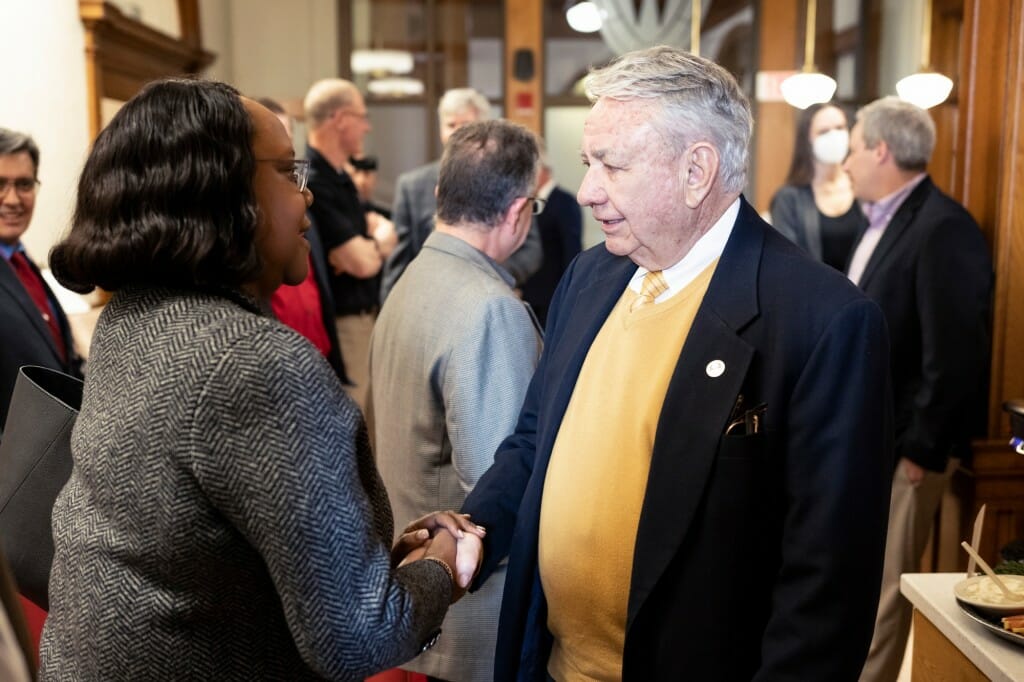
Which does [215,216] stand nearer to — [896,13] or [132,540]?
[132,540]

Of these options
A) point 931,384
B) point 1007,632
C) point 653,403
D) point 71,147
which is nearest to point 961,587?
point 1007,632

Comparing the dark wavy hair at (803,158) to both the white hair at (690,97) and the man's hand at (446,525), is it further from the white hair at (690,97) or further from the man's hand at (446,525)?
the man's hand at (446,525)

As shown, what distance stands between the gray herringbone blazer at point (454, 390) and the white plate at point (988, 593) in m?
0.92

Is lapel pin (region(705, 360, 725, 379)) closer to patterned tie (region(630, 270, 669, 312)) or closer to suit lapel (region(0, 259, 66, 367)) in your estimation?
patterned tie (region(630, 270, 669, 312))

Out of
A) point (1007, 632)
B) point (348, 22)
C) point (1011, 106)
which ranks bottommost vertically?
point (1007, 632)

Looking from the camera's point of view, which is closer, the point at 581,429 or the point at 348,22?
the point at 581,429

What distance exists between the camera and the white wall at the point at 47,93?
4.33m

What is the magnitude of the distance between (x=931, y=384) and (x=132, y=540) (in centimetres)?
254

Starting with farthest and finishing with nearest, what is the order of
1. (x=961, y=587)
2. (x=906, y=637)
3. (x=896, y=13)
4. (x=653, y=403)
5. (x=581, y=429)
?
(x=896, y=13), (x=906, y=637), (x=961, y=587), (x=581, y=429), (x=653, y=403)

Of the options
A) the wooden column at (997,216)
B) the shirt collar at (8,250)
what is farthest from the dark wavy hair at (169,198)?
the wooden column at (997,216)

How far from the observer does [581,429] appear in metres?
1.63

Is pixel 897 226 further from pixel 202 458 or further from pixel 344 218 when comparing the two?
pixel 202 458

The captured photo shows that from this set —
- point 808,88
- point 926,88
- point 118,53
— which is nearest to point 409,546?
point 118,53

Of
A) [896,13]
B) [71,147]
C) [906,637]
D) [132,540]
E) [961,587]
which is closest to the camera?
[132,540]
